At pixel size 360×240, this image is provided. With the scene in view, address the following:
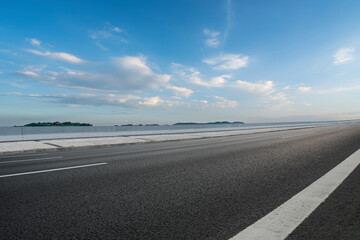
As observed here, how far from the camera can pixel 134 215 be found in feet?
9.63

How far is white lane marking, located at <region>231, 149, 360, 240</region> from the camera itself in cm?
234

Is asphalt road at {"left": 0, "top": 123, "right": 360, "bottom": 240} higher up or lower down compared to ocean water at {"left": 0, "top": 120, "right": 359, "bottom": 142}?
lower down

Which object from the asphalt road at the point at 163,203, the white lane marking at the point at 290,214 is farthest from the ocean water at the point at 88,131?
the white lane marking at the point at 290,214

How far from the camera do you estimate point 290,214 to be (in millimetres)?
2848

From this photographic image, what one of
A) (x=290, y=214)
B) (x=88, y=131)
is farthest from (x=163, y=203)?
(x=88, y=131)

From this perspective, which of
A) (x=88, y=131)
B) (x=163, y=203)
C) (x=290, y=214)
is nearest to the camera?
(x=290, y=214)

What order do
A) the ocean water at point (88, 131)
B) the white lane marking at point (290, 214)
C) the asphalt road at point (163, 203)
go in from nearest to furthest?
1. the white lane marking at point (290, 214)
2. the asphalt road at point (163, 203)
3. the ocean water at point (88, 131)

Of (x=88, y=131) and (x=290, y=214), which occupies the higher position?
(x=88, y=131)

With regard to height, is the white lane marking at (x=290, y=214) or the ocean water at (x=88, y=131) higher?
the ocean water at (x=88, y=131)

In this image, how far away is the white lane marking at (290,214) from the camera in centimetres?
234

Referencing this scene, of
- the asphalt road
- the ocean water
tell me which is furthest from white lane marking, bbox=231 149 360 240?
the ocean water

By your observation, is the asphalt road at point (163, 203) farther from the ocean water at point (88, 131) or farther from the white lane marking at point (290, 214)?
the ocean water at point (88, 131)

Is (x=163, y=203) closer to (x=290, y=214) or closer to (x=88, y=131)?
(x=290, y=214)

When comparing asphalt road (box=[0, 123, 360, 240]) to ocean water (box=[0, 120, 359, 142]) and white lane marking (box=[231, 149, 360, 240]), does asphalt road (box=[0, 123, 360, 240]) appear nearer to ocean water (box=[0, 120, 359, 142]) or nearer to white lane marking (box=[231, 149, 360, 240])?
white lane marking (box=[231, 149, 360, 240])
